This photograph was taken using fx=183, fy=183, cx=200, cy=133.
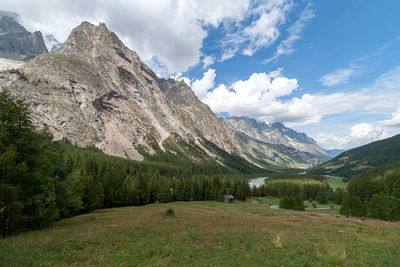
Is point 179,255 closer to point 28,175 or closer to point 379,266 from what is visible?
point 379,266

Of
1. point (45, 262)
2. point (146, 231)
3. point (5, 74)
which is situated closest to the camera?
point (45, 262)

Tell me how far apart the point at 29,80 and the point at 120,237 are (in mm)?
246687

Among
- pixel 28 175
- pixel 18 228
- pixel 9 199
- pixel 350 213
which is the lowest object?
pixel 350 213

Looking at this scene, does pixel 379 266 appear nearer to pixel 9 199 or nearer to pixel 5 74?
pixel 9 199

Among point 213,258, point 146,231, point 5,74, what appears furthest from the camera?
point 5,74

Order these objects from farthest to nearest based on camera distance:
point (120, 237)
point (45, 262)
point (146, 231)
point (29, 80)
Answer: point (29, 80) < point (146, 231) < point (120, 237) < point (45, 262)

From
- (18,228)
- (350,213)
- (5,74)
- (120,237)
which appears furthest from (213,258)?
(5,74)

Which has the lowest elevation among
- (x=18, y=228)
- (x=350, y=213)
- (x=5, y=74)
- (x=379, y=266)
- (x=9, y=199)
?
(x=350, y=213)

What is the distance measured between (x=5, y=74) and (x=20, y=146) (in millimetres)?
235697

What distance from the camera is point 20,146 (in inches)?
656

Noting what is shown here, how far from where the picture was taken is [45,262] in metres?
10.7

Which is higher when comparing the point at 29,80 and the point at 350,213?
the point at 29,80

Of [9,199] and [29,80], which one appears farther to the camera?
[29,80]

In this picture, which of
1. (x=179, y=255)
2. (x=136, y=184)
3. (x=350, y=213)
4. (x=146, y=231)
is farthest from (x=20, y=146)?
(x=350, y=213)
